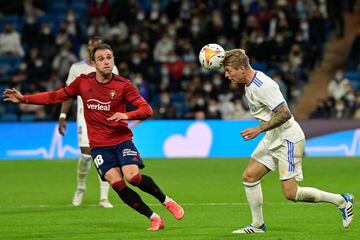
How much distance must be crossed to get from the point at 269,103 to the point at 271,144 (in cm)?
53

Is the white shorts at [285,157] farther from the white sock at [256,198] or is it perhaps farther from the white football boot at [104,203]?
the white football boot at [104,203]

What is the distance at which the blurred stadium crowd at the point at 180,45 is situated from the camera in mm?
26734

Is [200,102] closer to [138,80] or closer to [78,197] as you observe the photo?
[138,80]

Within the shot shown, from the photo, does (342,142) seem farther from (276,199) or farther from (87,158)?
(87,158)

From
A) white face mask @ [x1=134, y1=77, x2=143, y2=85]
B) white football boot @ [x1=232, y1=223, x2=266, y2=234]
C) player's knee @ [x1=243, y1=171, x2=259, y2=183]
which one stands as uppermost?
player's knee @ [x1=243, y1=171, x2=259, y2=183]

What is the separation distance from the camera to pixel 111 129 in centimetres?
1065

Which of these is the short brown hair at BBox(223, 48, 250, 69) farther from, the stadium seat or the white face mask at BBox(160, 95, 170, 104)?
the stadium seat

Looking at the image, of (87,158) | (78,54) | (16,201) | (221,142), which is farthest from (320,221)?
(78,54)

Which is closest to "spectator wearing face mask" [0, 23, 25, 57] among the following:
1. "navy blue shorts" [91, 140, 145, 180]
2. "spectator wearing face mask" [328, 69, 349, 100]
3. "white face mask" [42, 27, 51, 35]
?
"white face mask" [42, 27, 51, 35]

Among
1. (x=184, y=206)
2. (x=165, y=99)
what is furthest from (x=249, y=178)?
(x=165, y=99)

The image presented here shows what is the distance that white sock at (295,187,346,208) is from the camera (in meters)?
10.1

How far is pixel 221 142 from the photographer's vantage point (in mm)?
23766

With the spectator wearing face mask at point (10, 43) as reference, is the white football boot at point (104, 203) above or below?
below

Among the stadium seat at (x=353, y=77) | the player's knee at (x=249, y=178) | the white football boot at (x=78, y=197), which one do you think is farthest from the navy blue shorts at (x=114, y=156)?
the stadium seat at (x=353, y=77)
